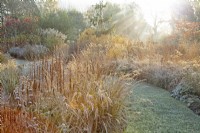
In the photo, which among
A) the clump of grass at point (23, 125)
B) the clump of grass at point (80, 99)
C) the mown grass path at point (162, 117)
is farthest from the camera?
the mown grass path at point (162, 117)

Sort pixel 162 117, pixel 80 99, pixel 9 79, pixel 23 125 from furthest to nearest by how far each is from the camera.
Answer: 1. pixel 9 79
2. pixel 162 117
3. pixel 80 99
4. pixel 23 125

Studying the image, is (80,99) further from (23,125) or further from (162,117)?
(162,117)

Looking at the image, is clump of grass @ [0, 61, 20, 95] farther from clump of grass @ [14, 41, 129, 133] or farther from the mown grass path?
the mown grass path

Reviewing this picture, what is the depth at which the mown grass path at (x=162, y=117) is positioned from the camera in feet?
18.0

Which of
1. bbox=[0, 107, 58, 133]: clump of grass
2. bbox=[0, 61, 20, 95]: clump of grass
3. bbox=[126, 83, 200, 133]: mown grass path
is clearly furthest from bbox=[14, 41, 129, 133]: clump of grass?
bbox=[0, 61, 20, 95]: clump of grass

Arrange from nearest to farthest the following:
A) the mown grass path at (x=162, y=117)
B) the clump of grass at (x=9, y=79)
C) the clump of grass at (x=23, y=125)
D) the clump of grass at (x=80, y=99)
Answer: the clump of grass at (x=23, y=125)
the clump of grass at (x=80, y=99)
the mown grass path at (x=162, y=117)
the clump of grass at (x=9, y=79)

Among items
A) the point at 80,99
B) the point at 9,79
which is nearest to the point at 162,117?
the point at 80,99

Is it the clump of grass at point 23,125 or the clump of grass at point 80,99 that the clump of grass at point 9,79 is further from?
the clump of grass at point 23,125

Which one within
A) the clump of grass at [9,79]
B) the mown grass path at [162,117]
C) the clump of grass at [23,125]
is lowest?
the mown grass path at [162,117]

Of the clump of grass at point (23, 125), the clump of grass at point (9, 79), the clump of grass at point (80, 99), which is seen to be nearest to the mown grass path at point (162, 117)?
the clump of grass at point (80, 99)

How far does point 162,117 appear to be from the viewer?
6.09 m

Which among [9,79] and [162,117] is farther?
[9,79]

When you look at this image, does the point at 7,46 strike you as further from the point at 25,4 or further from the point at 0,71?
the point at 25,4

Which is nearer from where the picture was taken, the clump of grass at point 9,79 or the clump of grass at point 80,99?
the clump of grass at point 80,99
